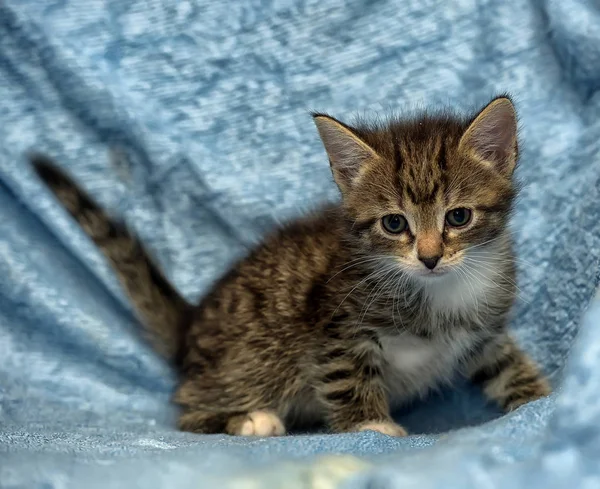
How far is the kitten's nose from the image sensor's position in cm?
142

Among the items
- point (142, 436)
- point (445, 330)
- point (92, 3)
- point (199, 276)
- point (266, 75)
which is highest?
point (92, 3)

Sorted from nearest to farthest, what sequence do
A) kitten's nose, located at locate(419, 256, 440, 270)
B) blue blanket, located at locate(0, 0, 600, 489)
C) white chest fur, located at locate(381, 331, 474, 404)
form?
kitten's nose, located at locate(419, 256, 440, 270) < white chest fur, located at locate(381, 331, 474, 404) < blue blanket, located at locate(0, 0, 600, 489)

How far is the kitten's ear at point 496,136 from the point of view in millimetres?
1451

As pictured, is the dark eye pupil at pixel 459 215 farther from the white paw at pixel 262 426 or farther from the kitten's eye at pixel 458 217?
the white paw at pixel 262 426

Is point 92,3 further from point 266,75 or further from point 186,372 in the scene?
point 186,372

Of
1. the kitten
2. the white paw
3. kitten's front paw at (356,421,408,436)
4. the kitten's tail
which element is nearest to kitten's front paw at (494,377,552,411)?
the kitten

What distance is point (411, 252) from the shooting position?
145cm

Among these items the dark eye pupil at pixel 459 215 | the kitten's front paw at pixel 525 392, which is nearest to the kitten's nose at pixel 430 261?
the dark eye pupil at pixel 459 215

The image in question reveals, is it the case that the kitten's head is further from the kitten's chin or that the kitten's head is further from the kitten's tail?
the kitten's tail

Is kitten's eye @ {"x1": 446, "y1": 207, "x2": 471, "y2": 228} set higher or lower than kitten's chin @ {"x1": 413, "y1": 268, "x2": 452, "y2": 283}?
higher

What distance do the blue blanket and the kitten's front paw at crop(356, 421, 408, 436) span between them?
0.19 metres

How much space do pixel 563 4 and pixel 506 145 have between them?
0.58 metres

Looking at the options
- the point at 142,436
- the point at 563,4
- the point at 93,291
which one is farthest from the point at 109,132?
the point at 563,4

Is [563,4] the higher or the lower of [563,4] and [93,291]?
the higher
